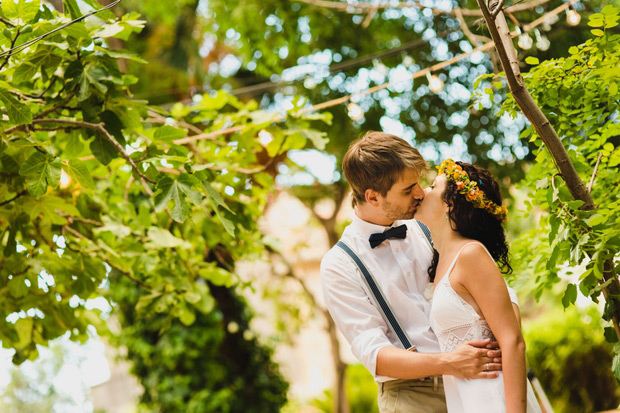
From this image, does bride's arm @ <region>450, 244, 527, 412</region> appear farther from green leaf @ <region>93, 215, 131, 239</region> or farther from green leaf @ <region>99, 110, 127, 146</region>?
green leaf @ <region>93, 215, 131, 239</region>

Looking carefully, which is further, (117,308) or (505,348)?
(117,308)

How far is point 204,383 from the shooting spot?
6.91 metres

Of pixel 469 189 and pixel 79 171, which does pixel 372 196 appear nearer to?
pixel 469 189

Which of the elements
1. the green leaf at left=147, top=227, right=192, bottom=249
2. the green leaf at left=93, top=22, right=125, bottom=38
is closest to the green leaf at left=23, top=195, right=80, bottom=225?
the green leaf at left=147, top=227, right=192, bottom=249

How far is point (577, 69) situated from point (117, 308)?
18.8 ft

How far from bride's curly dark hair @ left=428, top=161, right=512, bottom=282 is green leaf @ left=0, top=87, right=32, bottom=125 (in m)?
1.51

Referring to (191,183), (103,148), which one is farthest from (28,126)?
(191,183)

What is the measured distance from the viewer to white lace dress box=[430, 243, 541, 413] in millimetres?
1995

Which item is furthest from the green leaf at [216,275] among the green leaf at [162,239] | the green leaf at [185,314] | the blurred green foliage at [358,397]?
the blurred green foliage at [358,397]

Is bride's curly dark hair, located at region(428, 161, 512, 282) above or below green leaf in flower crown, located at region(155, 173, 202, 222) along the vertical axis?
below

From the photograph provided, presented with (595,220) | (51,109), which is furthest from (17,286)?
(595,220)

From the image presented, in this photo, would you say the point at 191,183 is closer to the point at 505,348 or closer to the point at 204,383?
the point at 505,348

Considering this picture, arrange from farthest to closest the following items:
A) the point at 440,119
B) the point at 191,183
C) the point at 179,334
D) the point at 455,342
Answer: the point at 179,334 < the point at 440,119 < the point at 191,183 < the point at 455,342

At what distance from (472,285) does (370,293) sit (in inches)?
16.4
